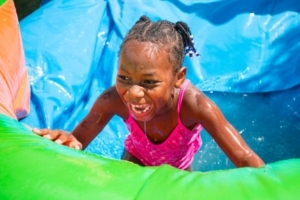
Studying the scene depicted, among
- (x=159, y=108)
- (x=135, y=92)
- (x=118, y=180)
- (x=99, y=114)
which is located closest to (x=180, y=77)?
(x=159, y=108)

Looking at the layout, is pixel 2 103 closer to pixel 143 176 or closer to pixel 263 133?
pixel 143 176

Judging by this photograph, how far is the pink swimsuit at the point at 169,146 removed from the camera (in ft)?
6.30

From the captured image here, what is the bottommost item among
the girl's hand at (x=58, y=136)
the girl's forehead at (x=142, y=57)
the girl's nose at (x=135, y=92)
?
the girl's hand at (x=58, y=136)

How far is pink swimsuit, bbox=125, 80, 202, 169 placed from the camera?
1.92 meters

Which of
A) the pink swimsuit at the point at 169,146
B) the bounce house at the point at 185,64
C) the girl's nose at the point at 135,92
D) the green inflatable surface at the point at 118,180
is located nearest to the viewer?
the green inflatable surface at the point at 118,180

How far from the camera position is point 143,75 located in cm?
154

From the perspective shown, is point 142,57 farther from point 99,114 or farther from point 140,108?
point 99,114

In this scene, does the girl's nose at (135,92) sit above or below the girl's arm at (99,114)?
above

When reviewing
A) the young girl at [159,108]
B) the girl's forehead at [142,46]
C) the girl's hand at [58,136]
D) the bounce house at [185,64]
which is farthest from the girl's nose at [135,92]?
the bounce house at [185,64]

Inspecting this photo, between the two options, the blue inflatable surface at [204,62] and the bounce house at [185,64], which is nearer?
the bounce house at [185,64]

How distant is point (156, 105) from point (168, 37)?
23 centimetres

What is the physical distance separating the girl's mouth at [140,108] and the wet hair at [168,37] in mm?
161

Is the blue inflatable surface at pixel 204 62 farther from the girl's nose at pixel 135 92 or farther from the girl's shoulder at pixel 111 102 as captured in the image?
the girl's nose at pixel 135 92

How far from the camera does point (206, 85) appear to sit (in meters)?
2.83
